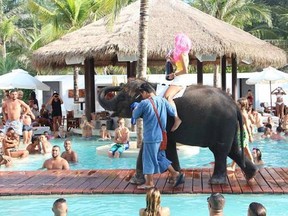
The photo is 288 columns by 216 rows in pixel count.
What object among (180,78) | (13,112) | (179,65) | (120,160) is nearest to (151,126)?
(180,78)

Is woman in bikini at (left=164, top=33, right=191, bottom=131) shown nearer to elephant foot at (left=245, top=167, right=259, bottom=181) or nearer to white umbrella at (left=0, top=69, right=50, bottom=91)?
elephant foot at (left=245, top=167, right=259, bottom=181)

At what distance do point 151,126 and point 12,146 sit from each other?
261 inches

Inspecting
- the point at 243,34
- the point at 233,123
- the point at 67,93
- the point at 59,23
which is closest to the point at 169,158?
the point at 233,123

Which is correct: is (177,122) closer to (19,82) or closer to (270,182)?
(270,182)

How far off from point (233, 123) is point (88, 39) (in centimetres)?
1053

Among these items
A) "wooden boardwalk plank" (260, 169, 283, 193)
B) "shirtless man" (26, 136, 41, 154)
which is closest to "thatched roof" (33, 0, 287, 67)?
"shirtless man" (26, 136, 41, 154)

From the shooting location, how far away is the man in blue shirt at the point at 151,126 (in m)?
7.28

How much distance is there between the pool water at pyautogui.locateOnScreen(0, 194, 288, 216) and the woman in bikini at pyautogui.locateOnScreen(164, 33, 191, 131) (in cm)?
127

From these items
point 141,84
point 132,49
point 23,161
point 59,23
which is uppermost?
point 59,23

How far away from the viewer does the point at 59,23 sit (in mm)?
24703

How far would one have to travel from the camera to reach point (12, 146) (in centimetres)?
1302

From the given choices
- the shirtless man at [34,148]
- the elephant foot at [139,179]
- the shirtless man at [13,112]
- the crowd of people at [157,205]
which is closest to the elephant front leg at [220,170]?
the elephant foot at [139,179]

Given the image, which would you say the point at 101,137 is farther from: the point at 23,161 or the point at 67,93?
the point at 67,93

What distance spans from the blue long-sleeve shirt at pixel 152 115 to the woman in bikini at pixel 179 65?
0.79 feet
